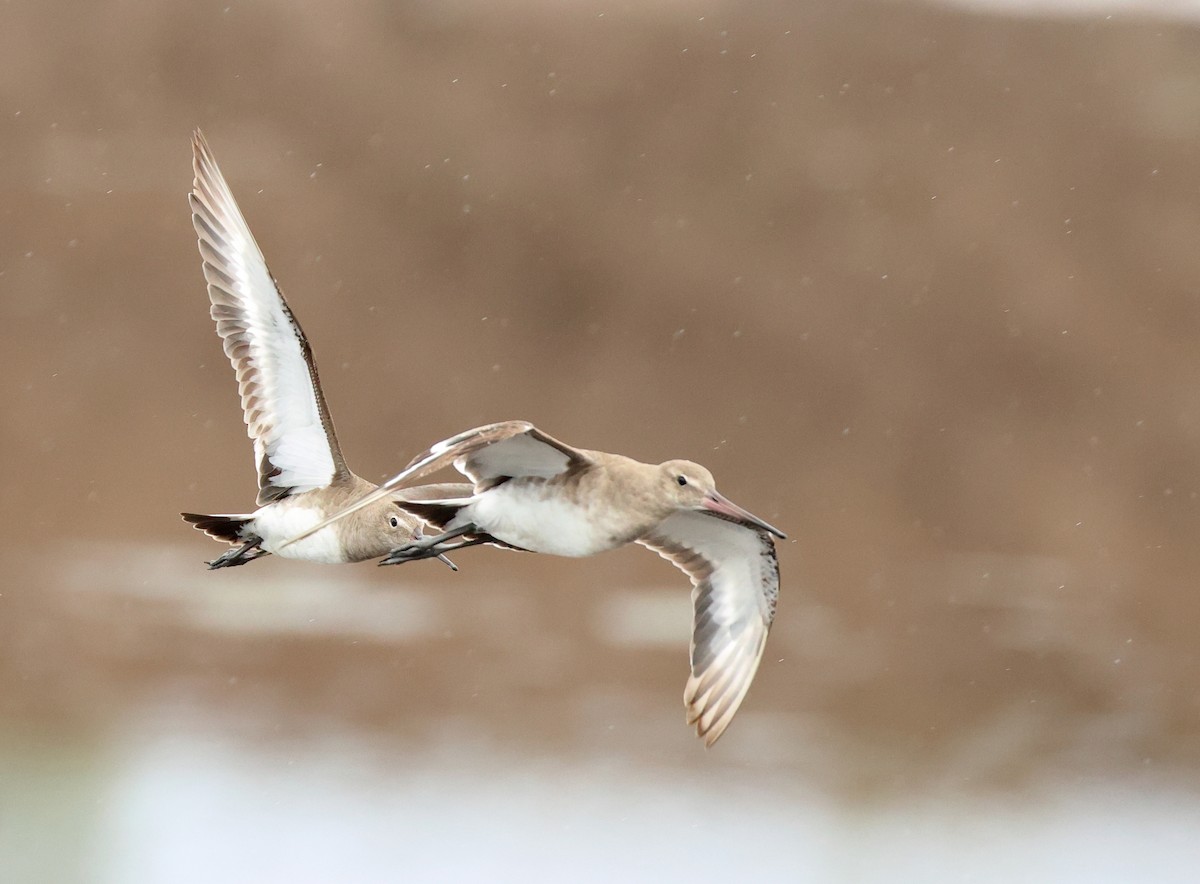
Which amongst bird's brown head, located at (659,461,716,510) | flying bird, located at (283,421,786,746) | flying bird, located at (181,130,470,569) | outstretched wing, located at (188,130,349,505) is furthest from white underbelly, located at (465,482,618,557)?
outstretched wing, located at (188,130,349,505)

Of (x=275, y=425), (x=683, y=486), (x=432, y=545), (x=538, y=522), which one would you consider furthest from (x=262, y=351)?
(x=683, y=486)

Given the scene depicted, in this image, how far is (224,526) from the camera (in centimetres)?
440

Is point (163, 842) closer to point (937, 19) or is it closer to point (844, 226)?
point (844, 226)

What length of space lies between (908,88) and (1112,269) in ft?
9.36

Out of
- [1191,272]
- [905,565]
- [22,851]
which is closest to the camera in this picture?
[22,851]

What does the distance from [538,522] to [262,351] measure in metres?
1.04

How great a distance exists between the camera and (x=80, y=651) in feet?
50.9

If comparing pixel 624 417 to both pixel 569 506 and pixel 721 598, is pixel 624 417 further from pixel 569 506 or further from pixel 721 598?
pixel 569 506

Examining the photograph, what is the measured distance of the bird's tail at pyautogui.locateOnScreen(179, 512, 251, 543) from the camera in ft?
14.2

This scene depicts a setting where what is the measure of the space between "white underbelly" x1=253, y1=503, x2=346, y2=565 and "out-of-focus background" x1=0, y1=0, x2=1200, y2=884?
10879 mm

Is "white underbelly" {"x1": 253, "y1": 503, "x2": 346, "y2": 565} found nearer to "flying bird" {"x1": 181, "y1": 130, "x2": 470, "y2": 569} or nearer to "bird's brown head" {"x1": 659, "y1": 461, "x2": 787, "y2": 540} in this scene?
"flying bird" {"x1": 181, "y1": 130, "x2": 470, "y2": 569}

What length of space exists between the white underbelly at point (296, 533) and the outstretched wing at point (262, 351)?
0.09 metres

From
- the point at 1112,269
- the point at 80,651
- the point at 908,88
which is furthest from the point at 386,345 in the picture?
the point at 1112,269

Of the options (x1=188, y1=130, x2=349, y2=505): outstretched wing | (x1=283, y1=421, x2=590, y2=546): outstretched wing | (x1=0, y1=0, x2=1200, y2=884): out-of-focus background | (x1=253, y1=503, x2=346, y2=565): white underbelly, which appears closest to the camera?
(x1=283, y1=421, x2=590, y2=546): outstretched wing
